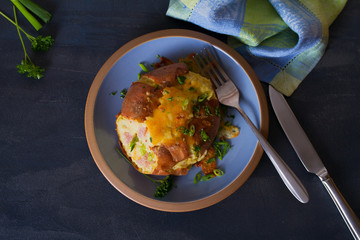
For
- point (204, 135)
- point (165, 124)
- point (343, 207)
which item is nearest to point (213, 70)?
point (204, 135)

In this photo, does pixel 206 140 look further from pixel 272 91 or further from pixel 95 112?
pixel 95 112

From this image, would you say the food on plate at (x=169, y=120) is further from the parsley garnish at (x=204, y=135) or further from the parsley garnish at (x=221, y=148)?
the parsley garnish at (x=221, y=148)

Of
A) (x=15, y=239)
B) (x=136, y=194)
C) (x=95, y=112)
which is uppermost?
(x=95, y=112)

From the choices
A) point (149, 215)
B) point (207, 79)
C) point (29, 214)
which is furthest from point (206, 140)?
point (29, 214)

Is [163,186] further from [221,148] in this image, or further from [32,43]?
[32,43]

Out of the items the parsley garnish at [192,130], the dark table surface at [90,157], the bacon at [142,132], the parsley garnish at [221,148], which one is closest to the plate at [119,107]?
the parsley garnish at [221,148]
